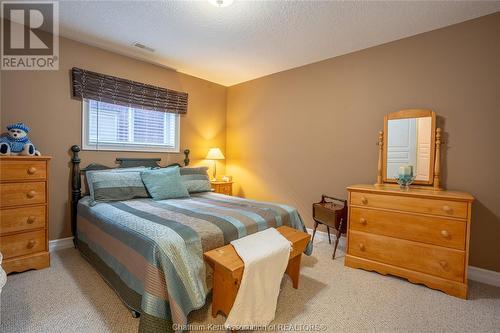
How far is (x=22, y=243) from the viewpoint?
2229 millimetres

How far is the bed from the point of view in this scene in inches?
55.1

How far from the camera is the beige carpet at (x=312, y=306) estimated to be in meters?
1.62

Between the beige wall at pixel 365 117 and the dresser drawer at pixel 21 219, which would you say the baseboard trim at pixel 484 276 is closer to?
the beige wall at pixel 365 117

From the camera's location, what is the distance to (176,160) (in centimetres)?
381

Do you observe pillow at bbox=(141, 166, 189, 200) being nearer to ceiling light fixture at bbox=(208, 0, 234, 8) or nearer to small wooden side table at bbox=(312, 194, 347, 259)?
small wooden side table at bbox=(312, 194, 347, 259)

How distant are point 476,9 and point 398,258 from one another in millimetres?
2353

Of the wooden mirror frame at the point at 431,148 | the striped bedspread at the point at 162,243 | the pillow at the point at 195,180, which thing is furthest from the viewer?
the pillow at the point at 195,180

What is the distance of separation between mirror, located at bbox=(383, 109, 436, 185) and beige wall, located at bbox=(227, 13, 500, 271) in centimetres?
12

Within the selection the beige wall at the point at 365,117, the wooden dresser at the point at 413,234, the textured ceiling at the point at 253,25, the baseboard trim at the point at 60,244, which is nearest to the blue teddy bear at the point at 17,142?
the baseboard trim at the point at 60,244

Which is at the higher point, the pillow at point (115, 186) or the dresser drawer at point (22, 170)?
the dresser drawer at point (22, 170)

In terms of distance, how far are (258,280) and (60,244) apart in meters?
2.54

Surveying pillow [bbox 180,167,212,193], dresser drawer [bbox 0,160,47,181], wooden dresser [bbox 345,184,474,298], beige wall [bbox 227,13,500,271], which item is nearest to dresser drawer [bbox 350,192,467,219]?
wooden dresser [bbox 345,184,474,298]

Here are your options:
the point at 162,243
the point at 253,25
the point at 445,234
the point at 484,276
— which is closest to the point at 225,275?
the point at 162,243
